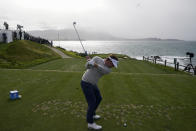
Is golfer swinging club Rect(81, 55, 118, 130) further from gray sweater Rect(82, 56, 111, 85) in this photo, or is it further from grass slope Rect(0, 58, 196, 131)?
grass slope Rect(0, 58, 196, 131)

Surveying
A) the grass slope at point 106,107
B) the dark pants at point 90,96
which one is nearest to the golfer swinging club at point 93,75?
the dark pants at point 90,96

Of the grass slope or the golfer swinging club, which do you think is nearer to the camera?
the golfer swinging club

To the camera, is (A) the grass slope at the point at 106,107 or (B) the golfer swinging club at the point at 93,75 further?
(A) the grass slope at the point at 106,107

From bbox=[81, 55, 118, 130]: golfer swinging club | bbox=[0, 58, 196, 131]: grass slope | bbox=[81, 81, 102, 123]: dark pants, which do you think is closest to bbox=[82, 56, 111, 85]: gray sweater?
bbox=[81, 55, 118, 130]: golfer swinging club

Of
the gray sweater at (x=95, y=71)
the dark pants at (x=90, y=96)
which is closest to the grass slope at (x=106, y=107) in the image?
the dark pants at (x=90, y=96)

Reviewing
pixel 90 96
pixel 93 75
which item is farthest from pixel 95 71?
pixel 90 96

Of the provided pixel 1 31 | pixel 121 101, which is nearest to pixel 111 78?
pixel 121 101

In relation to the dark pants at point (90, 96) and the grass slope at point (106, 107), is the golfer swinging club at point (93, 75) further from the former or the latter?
the grass slope at point (106, 107)

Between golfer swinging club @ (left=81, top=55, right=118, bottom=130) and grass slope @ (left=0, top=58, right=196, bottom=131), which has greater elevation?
golfer swinging club @ (left=81, top=55, right=118, bottom=130)

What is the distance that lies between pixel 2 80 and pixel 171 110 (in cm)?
880

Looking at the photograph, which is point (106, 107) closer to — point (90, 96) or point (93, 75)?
point (90, 96)

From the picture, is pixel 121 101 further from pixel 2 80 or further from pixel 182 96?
pixel 2 80

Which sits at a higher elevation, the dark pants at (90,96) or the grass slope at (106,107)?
the dark pants at (90,96)

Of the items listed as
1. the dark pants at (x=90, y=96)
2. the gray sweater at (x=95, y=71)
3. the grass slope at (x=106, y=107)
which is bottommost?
the grass slope at (x=106, y=107)
